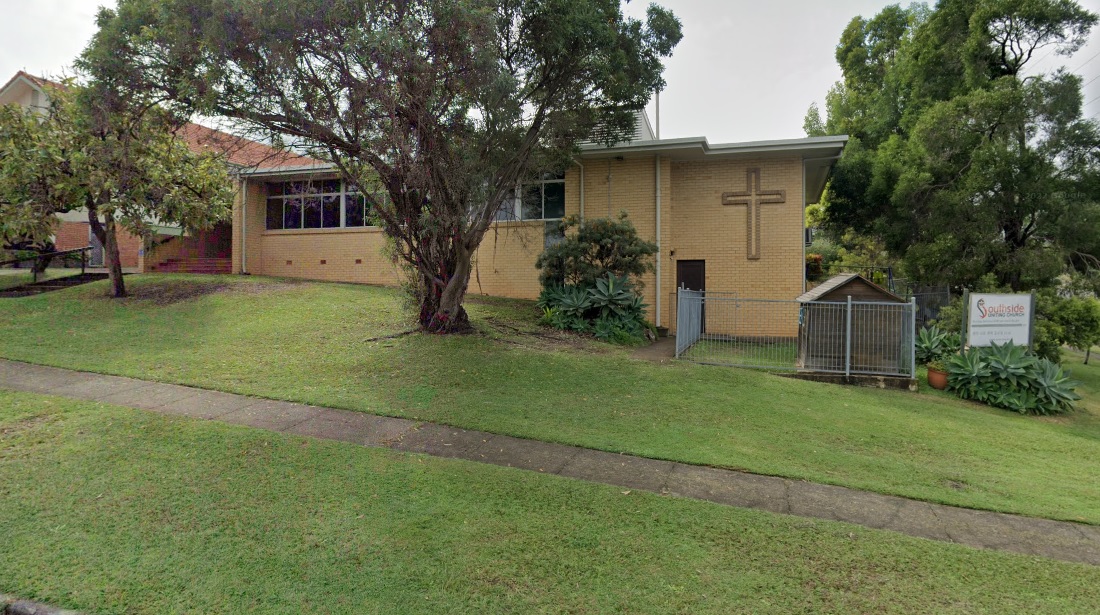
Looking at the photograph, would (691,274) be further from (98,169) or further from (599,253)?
(98,169)

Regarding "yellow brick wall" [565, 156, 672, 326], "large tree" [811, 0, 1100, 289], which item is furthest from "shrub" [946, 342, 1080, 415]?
"yellow brick wall" [565, 156, 672, 326]

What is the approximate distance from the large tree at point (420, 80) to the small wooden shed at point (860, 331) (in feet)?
18.0

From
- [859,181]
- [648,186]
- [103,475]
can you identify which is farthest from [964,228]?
[103,475]

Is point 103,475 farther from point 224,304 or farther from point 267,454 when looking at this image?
point 224,304

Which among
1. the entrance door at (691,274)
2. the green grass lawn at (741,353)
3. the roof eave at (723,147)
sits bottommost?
the green grass lawn at (741,353)

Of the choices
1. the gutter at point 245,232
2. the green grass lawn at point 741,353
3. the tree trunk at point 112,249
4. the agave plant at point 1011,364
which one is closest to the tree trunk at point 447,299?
the green grass lawn at point 741,353

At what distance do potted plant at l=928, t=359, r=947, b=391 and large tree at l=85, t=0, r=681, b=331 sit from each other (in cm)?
760

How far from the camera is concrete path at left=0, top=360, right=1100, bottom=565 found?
4488 mm

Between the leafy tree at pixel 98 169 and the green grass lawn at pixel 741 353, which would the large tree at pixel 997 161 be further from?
the leafy tree at pixel 98 169

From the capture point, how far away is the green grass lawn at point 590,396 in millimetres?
5961

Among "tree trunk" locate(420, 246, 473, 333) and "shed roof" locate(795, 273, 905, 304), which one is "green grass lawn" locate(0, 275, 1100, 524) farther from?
"shed roof" locate(795, 273, 905, 304)

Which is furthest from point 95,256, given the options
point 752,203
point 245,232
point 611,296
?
point 752,203

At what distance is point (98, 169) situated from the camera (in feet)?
37.6

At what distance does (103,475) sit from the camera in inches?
189
